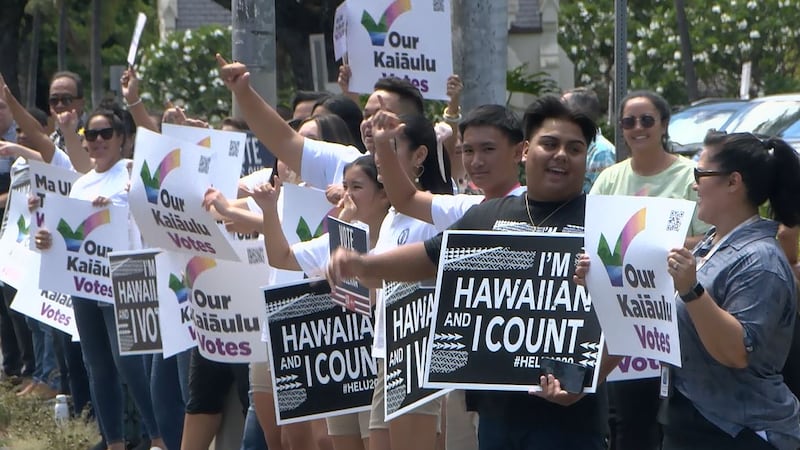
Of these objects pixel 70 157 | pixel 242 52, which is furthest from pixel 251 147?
pixel 70 157

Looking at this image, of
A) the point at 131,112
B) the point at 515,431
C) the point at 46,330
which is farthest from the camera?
the point at 46,330

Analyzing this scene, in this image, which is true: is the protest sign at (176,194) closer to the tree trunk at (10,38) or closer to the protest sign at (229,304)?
the protest sign at (229,304)

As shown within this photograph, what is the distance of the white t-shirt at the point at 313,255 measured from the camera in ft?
21.9

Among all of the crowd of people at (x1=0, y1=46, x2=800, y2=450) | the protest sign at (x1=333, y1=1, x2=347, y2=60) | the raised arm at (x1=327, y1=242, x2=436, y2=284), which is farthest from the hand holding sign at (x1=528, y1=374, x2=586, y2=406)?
the protest sign at (x1=333, y1=1, x2=347, y2=60)

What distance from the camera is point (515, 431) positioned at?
5.14 meters

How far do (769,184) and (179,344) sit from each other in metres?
3.71

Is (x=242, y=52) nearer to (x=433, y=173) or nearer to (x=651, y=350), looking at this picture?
(x=433, y=173)

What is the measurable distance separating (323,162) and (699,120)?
10.4m

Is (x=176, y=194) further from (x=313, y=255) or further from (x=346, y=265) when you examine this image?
(x=346, y=265)

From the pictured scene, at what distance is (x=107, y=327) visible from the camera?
8.86m

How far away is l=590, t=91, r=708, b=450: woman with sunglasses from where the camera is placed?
7.02 meters

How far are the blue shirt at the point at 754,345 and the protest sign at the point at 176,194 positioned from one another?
110 inches

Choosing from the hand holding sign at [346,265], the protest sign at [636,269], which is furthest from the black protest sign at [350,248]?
the protest sign at [636,269]

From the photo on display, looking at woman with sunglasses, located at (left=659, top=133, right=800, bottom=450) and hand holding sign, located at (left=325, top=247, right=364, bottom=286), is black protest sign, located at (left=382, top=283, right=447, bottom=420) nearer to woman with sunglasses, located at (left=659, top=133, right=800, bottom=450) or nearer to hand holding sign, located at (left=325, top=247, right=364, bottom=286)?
hand holding sign, located at (left=325, top=247, right=364, bottom=286)
